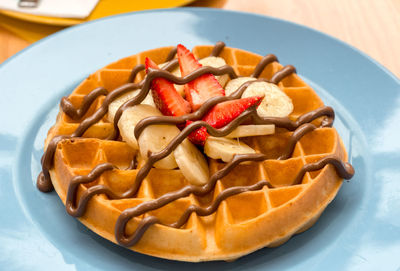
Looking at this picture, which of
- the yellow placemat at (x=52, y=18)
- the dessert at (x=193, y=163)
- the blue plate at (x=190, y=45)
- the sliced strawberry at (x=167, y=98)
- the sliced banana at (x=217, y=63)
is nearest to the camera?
the dessert at (x=193, y=163)

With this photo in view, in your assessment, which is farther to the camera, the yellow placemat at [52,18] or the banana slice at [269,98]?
the yellow placemat at [52,18]

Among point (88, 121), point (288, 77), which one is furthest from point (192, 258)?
point (288, 77)

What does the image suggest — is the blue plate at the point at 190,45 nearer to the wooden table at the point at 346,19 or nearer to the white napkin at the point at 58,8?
the white napkin at the point at 58,8

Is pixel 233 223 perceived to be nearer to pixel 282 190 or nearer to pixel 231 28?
pixel 282 190

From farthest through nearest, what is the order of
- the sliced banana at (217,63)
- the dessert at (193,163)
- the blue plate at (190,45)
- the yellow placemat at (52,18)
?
the yellow placemat at (52,18)
the sliced banana at (217,63)
the blue plate at (190,45)
the dessert at (193,163)

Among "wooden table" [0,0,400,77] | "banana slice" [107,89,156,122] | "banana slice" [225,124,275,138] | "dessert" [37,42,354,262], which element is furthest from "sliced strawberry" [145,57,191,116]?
"wooden table" [0,0,400,77]

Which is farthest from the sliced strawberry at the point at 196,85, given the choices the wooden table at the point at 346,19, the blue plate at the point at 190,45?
the wooden table at the point at 346,19
